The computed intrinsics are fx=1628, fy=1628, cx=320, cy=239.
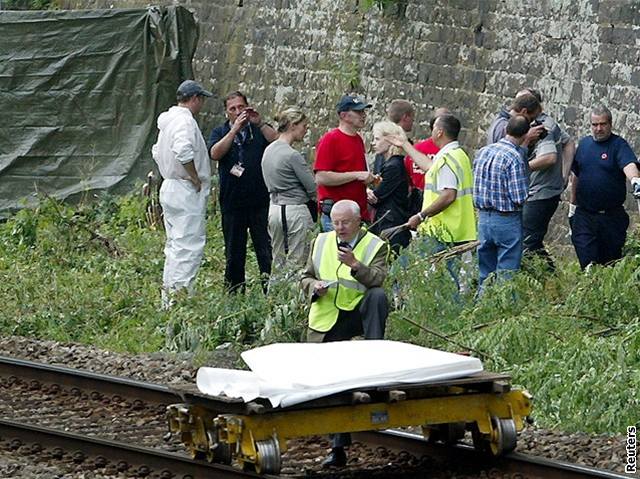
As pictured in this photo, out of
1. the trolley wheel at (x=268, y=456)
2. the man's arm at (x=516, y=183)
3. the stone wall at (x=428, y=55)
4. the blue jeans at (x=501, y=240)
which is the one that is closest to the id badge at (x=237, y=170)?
the blue jeans at (x=501, y=240)

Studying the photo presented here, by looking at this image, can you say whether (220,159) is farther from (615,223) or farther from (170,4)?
(170,4)

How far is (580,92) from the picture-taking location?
1697cm

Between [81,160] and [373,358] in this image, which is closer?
[373,358]

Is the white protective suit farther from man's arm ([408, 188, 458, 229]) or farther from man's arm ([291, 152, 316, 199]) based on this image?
man's arm ([408, 188, 458, 229])

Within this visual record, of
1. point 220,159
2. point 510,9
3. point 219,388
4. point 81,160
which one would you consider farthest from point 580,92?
point 219,388

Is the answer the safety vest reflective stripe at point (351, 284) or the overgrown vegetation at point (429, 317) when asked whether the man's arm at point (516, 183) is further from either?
the safety vest reflective stripe at point (351, 284)

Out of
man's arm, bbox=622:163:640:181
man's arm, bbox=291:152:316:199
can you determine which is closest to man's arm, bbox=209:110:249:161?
man's arm, bbox=291:152:316:199

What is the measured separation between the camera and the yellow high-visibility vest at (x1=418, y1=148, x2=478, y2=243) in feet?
44.2

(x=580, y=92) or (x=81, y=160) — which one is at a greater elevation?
(x=580, y=92)

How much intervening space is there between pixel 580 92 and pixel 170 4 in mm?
8563

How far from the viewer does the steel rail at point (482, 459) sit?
8.74 metres

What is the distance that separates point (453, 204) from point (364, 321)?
149 inches

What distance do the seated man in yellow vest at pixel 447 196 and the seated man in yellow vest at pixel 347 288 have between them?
11.2ft

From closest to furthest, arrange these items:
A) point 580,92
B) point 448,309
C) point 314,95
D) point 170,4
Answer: point 448,309, point 580,92, point 314,95, point 170,4
